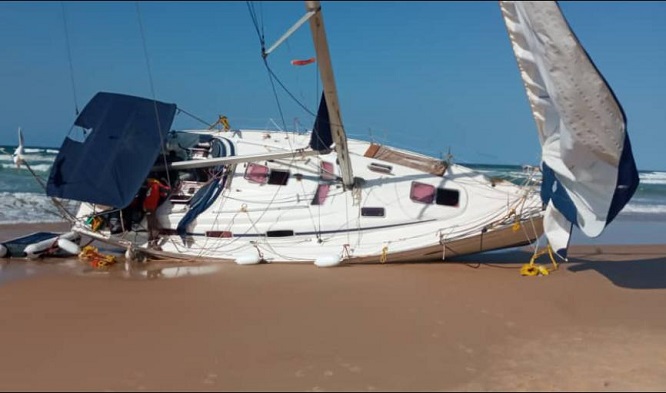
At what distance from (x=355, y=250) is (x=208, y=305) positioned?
3775mm

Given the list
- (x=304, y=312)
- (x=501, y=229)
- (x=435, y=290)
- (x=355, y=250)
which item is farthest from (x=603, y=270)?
(x=304, y=312)

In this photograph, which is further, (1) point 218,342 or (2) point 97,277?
(2) point 97,277

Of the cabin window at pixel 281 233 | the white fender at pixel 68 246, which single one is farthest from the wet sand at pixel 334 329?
the cabin window at pixel 281 233

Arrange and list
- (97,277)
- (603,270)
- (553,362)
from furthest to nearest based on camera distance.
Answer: (603,270) < (97,277) < (553,362)

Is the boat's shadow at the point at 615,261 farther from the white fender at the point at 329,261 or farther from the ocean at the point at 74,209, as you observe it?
the white fender at the point at 329,261

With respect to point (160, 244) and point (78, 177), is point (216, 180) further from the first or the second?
point (78, 177)

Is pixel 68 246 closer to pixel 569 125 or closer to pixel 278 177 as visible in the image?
pixel 278 177

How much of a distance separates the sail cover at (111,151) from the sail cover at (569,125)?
26.1 ft

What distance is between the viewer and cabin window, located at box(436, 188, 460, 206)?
12.4m

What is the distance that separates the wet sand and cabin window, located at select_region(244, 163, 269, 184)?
8.39 ft

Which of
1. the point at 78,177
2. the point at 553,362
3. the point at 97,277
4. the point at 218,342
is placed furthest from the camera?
the point at 78,177

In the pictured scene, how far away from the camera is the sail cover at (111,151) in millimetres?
12393

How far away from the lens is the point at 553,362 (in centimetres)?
673

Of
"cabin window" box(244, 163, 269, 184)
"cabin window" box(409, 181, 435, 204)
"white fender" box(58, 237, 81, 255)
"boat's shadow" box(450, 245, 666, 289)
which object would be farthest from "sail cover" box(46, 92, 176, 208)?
"boat's shadow" box(450, 245, 666, 289)
